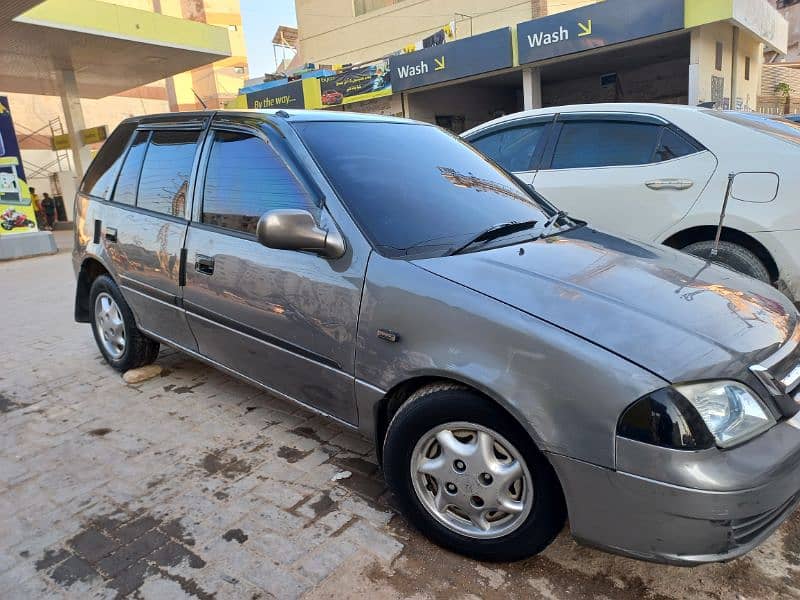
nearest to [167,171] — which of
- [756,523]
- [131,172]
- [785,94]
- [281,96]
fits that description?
[131,172]

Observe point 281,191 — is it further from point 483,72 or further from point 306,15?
point 306,15

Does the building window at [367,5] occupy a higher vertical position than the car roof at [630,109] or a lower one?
higher

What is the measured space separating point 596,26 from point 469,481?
48.8 ft

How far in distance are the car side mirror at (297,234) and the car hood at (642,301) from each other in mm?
394

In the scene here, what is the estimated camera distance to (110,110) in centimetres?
2673

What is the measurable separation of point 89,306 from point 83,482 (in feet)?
6.62

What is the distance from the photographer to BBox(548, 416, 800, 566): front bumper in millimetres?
1716

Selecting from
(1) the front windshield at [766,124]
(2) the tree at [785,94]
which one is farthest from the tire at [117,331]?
(2) the tree at [785,94]

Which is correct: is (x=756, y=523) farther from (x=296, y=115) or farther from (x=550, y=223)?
(x=296, y=115)

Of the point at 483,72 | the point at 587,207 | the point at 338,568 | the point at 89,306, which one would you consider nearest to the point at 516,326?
the point at 338,568

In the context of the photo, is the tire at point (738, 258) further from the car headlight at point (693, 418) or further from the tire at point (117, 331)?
the tire at point (117, 331)

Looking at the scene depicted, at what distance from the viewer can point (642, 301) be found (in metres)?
A: 2.07

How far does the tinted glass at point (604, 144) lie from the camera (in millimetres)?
4480

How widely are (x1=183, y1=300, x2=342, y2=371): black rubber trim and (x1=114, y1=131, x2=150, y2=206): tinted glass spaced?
1047mm
